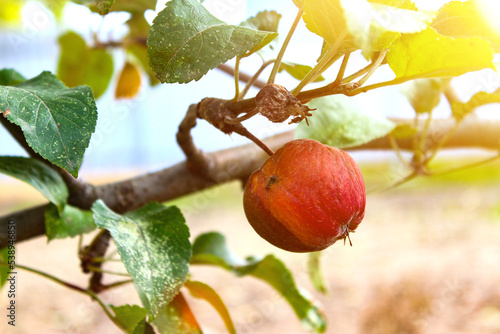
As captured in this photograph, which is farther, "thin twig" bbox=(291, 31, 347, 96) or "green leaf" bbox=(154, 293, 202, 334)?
"green leaf" bbox=(154, 293, 202, 334)

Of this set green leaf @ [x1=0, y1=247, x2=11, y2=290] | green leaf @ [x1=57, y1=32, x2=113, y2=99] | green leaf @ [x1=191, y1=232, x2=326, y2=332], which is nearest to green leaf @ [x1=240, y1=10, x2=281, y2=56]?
green leaf @ [x1=191, y1=232, x2=326, y2=332]

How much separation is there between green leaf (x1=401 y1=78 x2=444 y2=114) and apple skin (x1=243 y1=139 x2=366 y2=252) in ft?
1.08

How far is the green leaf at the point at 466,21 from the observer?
0.32 metres

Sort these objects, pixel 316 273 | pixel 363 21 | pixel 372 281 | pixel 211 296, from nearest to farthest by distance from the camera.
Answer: pixel 363 21 < pixel 211 296 < pixel 316 273 < pixel 372 281

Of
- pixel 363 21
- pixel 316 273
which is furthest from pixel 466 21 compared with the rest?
pixel 316 273

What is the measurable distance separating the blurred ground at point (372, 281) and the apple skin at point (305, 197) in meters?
0.45

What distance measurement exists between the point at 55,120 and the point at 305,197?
0.17 meters

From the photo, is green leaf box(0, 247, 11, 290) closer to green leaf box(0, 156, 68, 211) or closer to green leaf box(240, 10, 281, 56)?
green leaf box(0, 156, 68, 211)

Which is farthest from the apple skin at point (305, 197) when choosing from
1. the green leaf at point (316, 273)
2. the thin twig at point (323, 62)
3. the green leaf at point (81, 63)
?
the green leaf at point (81, 63)

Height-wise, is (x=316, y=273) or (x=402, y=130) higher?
(x=402, y=130)

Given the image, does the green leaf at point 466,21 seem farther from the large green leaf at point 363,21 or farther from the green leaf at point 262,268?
the green leaf at point 262,268

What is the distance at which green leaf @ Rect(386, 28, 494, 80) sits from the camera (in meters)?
0.29

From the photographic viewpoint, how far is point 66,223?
44 centimetres

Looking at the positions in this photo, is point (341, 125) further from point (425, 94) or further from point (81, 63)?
point (81, 63)
